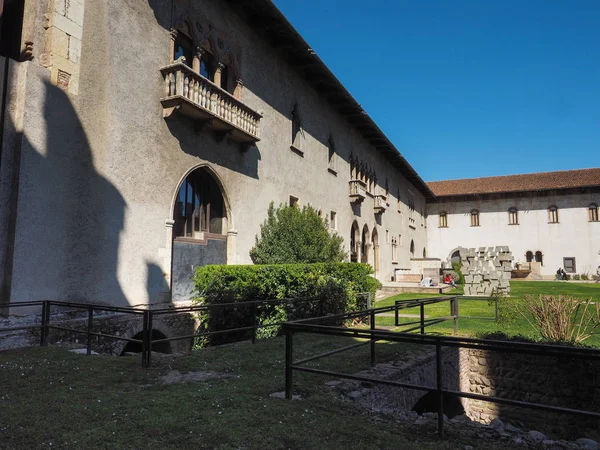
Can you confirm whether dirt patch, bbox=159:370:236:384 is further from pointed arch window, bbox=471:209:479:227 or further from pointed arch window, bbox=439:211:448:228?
pointed arch window, bbox=439:211:448:228

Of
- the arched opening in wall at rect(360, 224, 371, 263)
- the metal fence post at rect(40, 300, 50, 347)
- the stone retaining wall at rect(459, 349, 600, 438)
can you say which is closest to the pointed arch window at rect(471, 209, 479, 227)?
the arched opening in wall at rect(360, 224, 371, 263)

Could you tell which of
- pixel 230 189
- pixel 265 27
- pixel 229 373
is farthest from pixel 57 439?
pixel 265 27

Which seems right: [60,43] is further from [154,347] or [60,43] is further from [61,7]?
[154,347]

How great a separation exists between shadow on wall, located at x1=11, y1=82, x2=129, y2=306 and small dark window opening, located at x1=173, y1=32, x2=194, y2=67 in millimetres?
3651

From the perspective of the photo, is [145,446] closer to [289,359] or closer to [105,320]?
[289,359]

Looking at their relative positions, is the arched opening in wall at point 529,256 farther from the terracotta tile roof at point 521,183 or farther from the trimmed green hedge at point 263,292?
the trimmed green hedge at point 263,292

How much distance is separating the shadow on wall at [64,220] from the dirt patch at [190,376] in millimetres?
3403

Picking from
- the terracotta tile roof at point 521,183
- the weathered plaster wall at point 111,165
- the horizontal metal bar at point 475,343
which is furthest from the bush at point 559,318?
the terracotta tile roof at point 521,183

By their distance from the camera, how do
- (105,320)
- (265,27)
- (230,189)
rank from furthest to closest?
(265,27) → (230,189) → (105,320)

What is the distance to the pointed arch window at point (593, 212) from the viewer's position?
4008cm

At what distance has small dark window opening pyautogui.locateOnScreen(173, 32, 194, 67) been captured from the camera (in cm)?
1062

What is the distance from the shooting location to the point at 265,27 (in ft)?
45.9

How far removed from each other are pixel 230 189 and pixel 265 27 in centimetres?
581

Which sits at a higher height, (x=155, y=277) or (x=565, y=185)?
(x=565, y=185)
